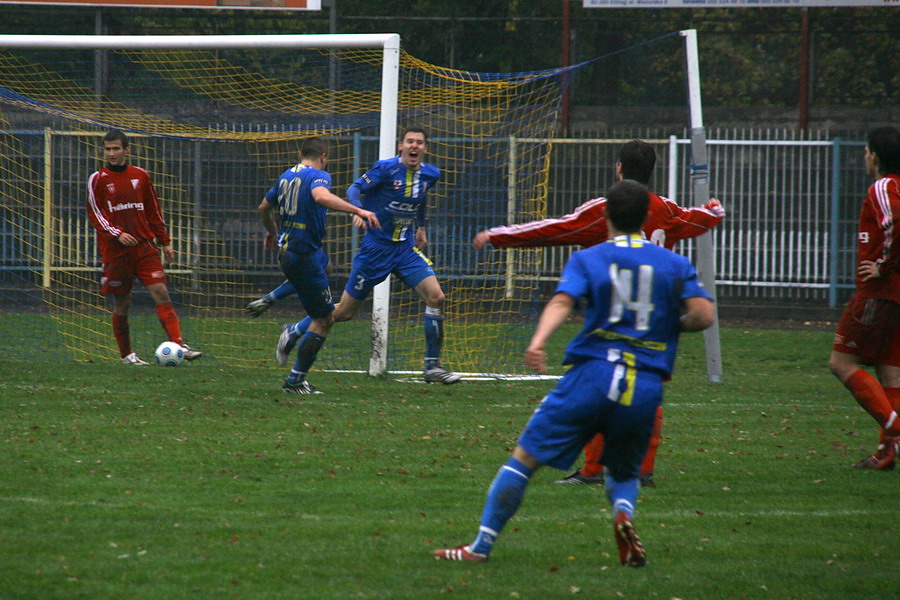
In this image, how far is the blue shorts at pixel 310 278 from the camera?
8414 millimetres

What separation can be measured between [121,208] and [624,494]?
6.96 meters

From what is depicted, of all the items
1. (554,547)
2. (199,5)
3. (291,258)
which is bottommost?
(554,547)

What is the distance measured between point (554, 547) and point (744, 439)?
9.80 feet

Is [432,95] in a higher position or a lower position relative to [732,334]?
higher

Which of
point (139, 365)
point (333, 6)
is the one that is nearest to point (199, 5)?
point (333, 6)

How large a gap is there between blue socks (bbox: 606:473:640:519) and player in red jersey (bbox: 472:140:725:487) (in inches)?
30.4

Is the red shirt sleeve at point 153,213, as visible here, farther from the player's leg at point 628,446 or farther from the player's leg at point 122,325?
the player's leg at point 628,446

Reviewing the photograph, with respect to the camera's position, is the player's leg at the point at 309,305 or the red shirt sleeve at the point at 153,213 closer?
the player's leg at the point at 309,305

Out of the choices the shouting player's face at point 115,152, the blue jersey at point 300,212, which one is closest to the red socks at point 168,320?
the shouting player's face at point 115,152

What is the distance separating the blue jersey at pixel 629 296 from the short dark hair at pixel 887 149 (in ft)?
9.24

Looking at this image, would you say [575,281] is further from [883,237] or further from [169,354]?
[169,354]

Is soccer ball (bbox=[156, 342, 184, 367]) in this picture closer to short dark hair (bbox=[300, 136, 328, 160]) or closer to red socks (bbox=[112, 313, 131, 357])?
red socks (bbox=[112, 313, 131, 357])

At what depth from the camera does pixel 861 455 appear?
6.68m

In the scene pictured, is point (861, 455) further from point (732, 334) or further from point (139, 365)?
point (732, 334)
